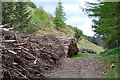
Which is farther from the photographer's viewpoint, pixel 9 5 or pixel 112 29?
pixel 9 5

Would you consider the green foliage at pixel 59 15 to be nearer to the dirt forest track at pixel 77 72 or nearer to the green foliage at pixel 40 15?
the green foliage at pixel 40 15

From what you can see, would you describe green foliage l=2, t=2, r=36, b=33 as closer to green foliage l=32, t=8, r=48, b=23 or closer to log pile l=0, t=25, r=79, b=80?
green foliage l=32, t=8, r=48, b=23

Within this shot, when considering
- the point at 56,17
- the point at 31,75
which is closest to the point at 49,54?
the point at 31,75

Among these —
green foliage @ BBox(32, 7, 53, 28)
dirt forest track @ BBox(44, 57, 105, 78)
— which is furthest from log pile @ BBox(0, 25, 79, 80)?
green foliage @ BBox(32, 7, 53, 28)

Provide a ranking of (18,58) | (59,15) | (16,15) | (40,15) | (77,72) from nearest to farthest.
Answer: (18,58) < (77,72) < (16,15) < (40,15) < (59,15)

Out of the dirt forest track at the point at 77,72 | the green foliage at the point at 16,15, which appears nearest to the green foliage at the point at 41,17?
the green foliage at the point at 16,15

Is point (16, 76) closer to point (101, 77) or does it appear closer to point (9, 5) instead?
point (101, 77)

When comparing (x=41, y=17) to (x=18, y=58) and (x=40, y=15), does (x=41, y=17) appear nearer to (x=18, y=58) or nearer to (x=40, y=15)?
(x=40, y=15)

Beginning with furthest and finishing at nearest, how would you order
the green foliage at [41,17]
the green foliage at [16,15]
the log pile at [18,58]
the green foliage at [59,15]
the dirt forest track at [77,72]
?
the green foliage at [59,15]
the green foliage at [41,17]
the green foliage at [16,15]
the dirt forest track at [77,72]
the log pile at [18,58]

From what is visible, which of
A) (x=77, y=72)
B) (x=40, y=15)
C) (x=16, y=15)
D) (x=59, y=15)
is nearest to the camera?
(x=77, y=72)

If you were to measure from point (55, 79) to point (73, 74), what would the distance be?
26.5 inches

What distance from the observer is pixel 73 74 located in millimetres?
7719

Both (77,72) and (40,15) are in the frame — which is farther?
(40,15)

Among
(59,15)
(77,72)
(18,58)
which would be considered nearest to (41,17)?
(59,15)
